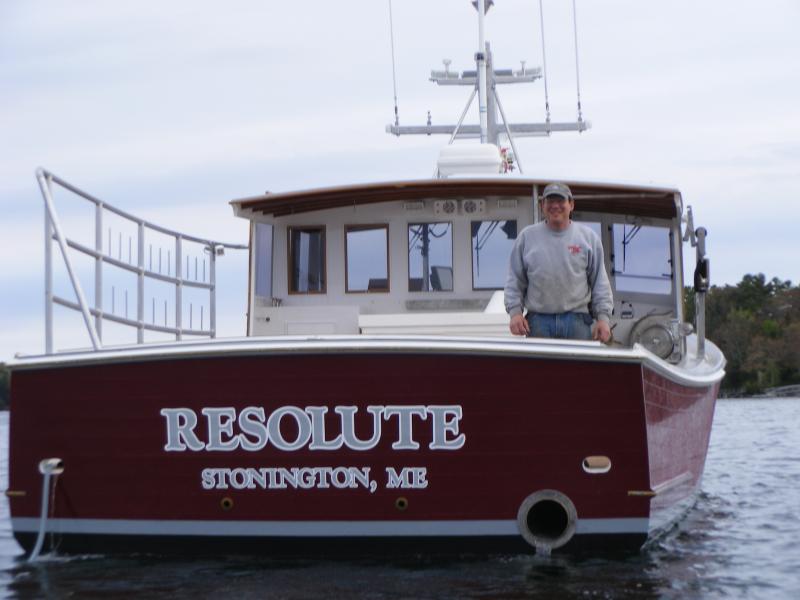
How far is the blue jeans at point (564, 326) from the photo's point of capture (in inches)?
361

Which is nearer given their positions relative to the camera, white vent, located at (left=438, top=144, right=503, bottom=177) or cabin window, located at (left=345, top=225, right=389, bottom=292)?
cabin window, located at (left=345, top=225, right=389, bottom=292)

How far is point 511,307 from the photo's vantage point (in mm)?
9180

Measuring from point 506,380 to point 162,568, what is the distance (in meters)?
2.45

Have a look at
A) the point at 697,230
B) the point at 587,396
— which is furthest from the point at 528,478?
the point at 697,230

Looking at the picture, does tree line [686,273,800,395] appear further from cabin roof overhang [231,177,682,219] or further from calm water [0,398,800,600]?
calm water [0,398,800,600]

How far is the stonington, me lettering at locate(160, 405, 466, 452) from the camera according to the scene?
8.45 m

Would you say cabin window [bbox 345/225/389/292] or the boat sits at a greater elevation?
cabin window [bbox 345/225/389/292]

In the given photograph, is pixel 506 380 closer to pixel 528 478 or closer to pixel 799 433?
pixel 528 478

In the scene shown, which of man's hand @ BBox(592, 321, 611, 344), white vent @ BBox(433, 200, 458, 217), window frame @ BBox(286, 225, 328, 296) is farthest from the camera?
window frame @ BBox(286, 225, 328, 296)

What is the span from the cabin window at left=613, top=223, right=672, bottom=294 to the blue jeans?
2.82 metres

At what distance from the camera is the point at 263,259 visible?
12.2 metres

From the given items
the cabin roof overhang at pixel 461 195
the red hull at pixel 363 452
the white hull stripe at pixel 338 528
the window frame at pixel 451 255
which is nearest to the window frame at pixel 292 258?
the cabin roof overhang at pixel 461 195

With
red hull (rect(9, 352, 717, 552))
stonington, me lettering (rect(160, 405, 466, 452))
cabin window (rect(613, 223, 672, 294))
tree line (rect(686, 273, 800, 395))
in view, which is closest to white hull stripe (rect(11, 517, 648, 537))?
red hull (rect(9, 352, 717, 552))

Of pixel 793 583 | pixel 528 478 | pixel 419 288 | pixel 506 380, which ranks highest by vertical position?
pixel 419 288
